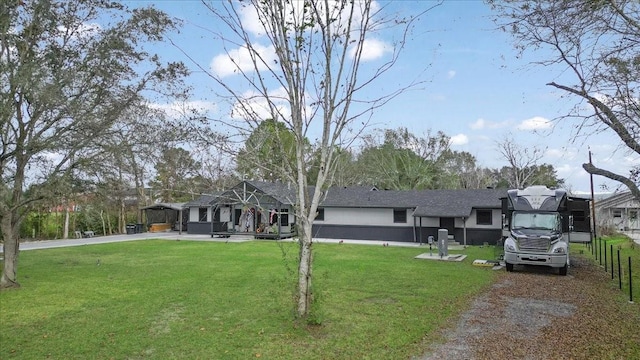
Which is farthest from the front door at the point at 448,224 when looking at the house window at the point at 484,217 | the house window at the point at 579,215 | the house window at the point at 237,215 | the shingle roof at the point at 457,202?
the house window at the point at 237,215

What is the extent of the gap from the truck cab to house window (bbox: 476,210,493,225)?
25.0ft

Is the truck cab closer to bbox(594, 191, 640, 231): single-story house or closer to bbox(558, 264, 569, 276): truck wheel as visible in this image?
bbox(558, 264, 569, 276): truck wheel

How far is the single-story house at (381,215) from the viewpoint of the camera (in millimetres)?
23453

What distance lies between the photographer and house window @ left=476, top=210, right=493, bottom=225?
23469 mm

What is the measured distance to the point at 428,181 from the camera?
4419cm

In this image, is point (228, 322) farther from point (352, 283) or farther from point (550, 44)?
point (550, 44)

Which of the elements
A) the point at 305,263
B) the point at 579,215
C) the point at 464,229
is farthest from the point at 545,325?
the point at 464,229

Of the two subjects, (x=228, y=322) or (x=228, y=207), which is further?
(x=228, y=207)

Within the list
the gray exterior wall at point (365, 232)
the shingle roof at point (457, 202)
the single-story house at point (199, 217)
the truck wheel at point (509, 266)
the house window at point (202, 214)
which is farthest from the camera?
the house window at point (202, 214)

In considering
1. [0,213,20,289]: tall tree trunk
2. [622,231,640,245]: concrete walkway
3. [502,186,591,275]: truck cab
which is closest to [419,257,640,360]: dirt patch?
[502,186,591,275]: truck cab

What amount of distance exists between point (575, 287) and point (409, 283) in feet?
14.9

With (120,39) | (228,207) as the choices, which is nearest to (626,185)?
(120,39)

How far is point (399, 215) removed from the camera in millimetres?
26266

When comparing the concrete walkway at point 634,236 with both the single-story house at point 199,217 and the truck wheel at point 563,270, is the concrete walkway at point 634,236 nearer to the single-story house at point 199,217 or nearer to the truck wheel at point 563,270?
the truck wheel at point 563,270
